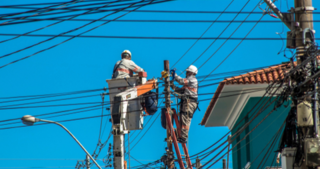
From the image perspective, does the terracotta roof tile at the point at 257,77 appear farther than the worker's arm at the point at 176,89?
No

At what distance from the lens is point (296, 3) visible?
32.7 feet

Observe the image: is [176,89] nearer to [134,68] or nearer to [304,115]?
[134,68]

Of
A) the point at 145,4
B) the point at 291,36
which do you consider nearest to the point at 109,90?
the point at 145,4

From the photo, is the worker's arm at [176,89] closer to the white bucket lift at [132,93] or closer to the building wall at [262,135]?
the white bucket lift at [132,93]

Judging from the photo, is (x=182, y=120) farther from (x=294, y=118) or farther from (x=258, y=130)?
(x=294, y=118)

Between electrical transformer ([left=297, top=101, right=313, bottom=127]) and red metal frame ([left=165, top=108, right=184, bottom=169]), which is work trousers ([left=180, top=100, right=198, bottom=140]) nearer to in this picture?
red metal frame ([left=165, top=108, right=184, bottom=169])

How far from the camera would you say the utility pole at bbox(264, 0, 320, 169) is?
357 inches

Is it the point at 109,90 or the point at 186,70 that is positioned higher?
the point at 186,70

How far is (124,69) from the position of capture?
1543cm

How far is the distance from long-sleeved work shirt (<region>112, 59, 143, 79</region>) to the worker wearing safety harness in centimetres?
134

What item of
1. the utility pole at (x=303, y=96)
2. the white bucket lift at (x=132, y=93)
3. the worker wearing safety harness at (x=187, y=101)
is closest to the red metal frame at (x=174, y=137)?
the worker wearing safety harness at (x=187, y=101)

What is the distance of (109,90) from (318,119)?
6949mm

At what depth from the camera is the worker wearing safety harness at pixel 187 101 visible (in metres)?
15.5

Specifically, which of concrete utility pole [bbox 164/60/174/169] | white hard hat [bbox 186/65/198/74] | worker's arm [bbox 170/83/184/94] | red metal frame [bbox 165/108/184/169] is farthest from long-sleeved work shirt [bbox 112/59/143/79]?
red metal frame [bbox 165/108/184/169]
